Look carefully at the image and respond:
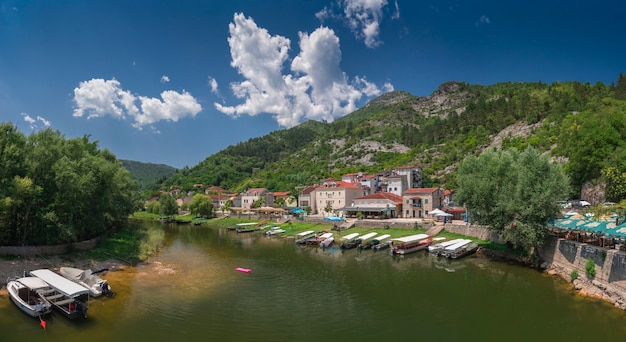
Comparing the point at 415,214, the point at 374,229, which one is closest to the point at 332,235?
the point at 374,229

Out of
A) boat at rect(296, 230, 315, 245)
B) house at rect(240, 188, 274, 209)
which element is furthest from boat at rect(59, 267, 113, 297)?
house at rect(240, 188, 274, 209)

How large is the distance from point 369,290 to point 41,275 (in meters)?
23.8

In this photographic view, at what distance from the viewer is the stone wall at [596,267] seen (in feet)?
68.6

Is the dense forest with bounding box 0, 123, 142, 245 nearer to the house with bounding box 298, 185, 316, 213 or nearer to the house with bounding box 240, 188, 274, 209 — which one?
the house with bounding box 298, 185, 316, 213

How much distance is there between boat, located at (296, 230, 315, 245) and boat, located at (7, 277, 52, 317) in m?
33.6

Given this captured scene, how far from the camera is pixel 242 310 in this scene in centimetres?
2083

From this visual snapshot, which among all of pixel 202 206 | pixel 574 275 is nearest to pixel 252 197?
pixel 202 206

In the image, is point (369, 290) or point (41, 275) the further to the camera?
point (369, 290)

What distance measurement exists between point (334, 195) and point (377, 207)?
1522 cm

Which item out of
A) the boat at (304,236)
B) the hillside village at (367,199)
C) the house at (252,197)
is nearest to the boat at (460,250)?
the hillside village at (367,199)

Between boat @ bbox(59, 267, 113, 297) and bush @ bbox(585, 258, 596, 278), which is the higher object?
bush @ bbox(585, 258, 596, 278)

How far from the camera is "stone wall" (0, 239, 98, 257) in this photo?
82.2 ft

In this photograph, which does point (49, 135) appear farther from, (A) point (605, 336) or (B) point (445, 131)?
(B) point (445, 131)

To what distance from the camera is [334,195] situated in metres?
77.6
